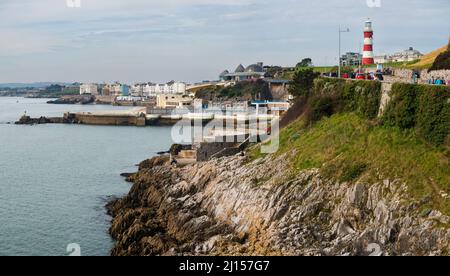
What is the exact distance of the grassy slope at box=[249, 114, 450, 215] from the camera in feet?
72.2

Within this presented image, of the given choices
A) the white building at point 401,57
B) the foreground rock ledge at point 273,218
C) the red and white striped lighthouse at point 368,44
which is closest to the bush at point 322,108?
the foreground rock ledge at point 273,218

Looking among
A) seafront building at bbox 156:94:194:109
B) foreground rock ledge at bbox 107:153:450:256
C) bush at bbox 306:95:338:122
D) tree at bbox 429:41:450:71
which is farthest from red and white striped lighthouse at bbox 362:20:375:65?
seafront building at bbox 156:94:194:109

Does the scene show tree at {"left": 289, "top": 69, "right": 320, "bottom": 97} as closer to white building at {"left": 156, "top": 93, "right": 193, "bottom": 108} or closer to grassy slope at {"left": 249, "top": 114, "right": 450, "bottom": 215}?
grassy slope at {"left": 249, "top": 114, "right": 450, "bottom": 215}

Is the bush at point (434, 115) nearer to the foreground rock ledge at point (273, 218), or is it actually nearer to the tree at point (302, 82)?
the foreground rock ledge at point (273, 218)

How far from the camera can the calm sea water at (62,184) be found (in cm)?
2945

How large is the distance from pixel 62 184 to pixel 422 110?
2638cm

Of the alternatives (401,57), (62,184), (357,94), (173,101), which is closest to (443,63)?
(357,94)

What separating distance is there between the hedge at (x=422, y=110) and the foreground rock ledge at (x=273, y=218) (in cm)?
277

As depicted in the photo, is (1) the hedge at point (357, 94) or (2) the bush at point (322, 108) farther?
(2) the bush at point (322, 108)

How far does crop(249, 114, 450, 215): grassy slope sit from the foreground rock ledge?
1.70ft

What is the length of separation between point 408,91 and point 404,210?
6489 mm

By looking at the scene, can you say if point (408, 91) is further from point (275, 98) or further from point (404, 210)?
point (275, 98)

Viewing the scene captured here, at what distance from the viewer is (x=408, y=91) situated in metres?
26.0
